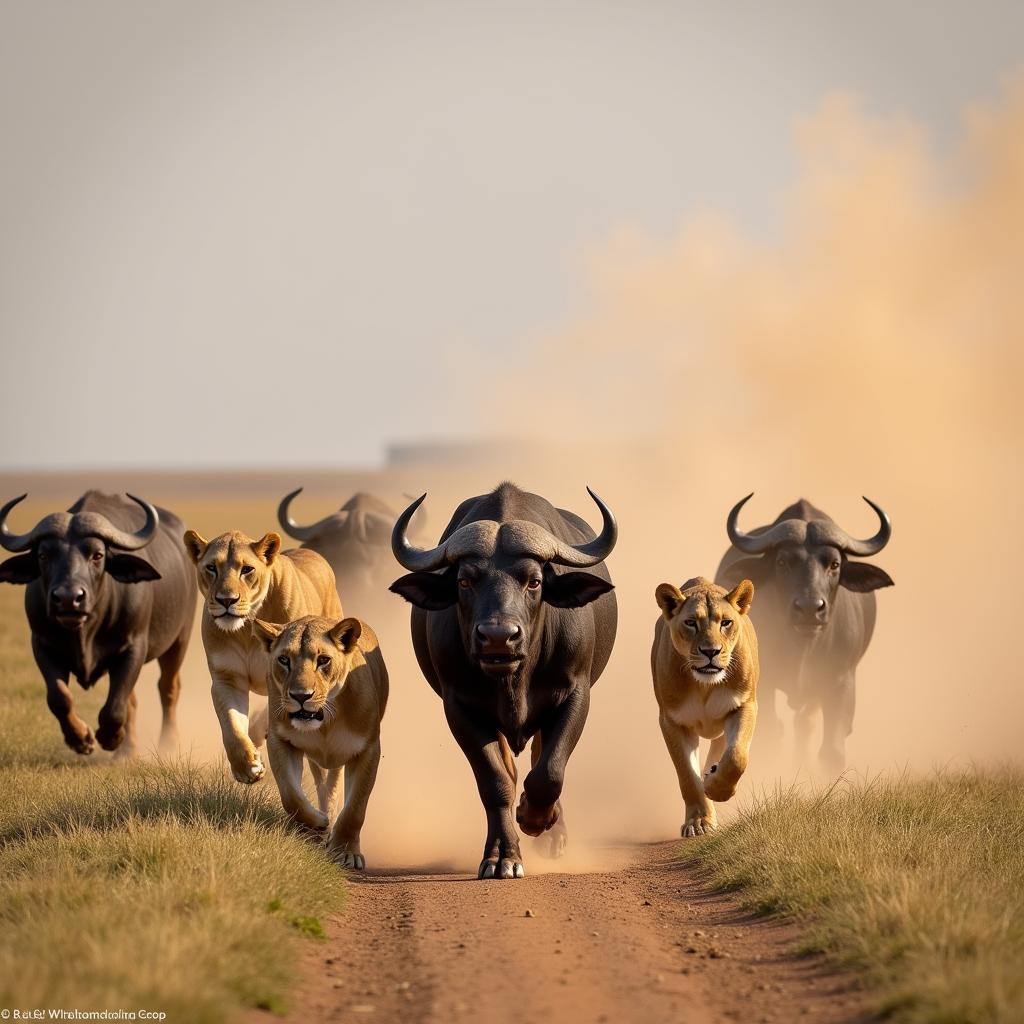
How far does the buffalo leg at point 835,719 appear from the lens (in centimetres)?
1623

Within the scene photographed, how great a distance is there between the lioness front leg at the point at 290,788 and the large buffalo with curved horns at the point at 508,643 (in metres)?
0.98

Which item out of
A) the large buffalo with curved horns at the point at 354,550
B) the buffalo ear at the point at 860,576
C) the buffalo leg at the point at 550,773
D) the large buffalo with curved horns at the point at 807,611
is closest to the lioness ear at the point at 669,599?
the buffalo leg at the point at 550,773

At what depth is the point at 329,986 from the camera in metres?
8.21

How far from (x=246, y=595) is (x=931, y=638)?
1533cm

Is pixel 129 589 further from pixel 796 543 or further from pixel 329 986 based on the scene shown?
pixel 329 986

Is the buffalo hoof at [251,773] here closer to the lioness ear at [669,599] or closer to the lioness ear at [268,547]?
the lioness ear at [268,547]

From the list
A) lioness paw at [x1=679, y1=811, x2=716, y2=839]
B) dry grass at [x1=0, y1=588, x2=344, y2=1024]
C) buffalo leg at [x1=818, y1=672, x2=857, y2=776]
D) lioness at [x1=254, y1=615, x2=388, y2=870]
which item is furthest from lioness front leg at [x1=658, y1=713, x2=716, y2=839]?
buffalo leg at [x1=818, y1=672, x2=857, y2=776]

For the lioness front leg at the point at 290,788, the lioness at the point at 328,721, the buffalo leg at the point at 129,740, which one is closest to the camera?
the lioness at the point at 328,721

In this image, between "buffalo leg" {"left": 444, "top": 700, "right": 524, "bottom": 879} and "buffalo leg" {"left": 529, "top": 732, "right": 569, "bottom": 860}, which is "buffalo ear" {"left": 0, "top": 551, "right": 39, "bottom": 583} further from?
"buffalo leg" {"left": 444, "top": 700, "right": 524, "bottom": 879}

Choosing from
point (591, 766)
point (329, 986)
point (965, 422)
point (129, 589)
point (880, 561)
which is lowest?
point (329, 986)

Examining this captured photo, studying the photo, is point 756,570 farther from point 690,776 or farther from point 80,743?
point 80,743

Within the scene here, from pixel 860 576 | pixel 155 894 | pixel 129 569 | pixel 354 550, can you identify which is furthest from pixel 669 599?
pixel 354 550

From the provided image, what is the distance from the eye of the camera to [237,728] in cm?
1201

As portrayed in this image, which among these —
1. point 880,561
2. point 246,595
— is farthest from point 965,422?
point 246,595
